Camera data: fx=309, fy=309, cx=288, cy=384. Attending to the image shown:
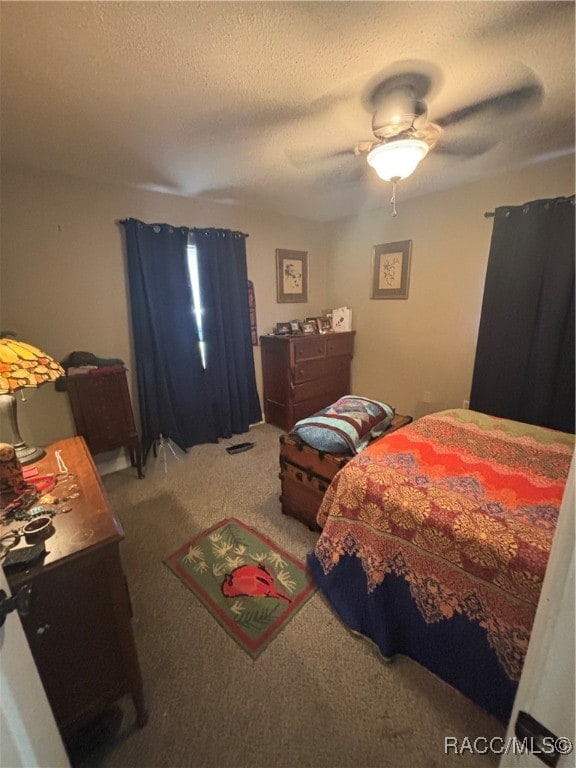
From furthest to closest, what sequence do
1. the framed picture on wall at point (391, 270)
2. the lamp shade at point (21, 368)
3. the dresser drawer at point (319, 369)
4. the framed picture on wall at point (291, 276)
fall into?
1. the framed picture on wall at point (291, 276)
2. the dresser drawer at point (319, 369)
3. the framed picture on wall at point (391, 270)
4. the lamp shade at point (21, 368)

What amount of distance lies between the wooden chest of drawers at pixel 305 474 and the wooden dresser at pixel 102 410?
4.44 feet

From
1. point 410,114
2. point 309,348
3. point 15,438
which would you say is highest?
point 410,114

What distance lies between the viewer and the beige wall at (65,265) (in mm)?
2180

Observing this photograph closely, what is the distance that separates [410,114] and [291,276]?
7.52ft

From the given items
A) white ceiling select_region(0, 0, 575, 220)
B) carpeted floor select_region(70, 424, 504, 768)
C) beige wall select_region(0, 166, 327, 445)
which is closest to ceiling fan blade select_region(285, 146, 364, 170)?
white ceiling select_region(0, 0, 575, 220)

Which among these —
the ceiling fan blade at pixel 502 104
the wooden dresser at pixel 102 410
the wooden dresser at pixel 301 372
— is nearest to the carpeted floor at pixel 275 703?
the wooden dresser at pixel 102 410

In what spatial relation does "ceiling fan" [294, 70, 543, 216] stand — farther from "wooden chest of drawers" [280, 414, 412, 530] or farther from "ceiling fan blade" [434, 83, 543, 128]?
"wooden chest of drawers" [280, 414, 412, 530]

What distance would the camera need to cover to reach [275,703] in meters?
1.16

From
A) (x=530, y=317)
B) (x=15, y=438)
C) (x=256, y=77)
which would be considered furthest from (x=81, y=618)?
(x=530, y=317)

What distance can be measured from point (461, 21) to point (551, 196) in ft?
6.01

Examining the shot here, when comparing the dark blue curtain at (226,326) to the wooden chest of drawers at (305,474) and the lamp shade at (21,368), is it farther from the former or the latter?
the lamp shade at (21,368)

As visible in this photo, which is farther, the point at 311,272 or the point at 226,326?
the point at 311,272

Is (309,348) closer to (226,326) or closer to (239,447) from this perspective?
(226,326)

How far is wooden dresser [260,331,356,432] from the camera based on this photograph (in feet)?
10.8
